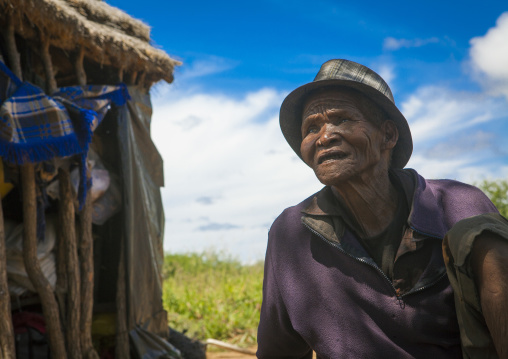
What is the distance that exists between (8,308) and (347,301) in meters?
3.16

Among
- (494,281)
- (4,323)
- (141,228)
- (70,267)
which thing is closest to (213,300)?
(141,228)

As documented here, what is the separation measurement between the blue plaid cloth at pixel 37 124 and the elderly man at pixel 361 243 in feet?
8.61

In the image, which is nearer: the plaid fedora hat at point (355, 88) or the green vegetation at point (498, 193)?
the plaid fedora hat at point (355, 88)

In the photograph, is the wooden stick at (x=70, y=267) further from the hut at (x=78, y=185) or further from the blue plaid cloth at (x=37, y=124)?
the blue plaid cloth at (x=37, y=124)

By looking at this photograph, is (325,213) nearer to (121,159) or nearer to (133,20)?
(121,159)

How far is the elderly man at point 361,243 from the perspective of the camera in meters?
1.79

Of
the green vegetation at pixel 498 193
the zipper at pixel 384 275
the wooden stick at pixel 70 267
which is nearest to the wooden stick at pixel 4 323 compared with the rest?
the wooden stick at pixel 70 267

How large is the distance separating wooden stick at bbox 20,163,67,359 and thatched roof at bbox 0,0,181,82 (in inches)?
49.7

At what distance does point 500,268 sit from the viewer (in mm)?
1445

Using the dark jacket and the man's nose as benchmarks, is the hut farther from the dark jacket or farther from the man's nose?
the man's nose

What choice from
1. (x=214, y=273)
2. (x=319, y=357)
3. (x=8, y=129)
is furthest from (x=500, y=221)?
(x=214, y=273)

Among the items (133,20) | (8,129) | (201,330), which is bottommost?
(201,330)

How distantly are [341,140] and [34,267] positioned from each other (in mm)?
3528

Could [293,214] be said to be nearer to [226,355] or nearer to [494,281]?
[494,281]
